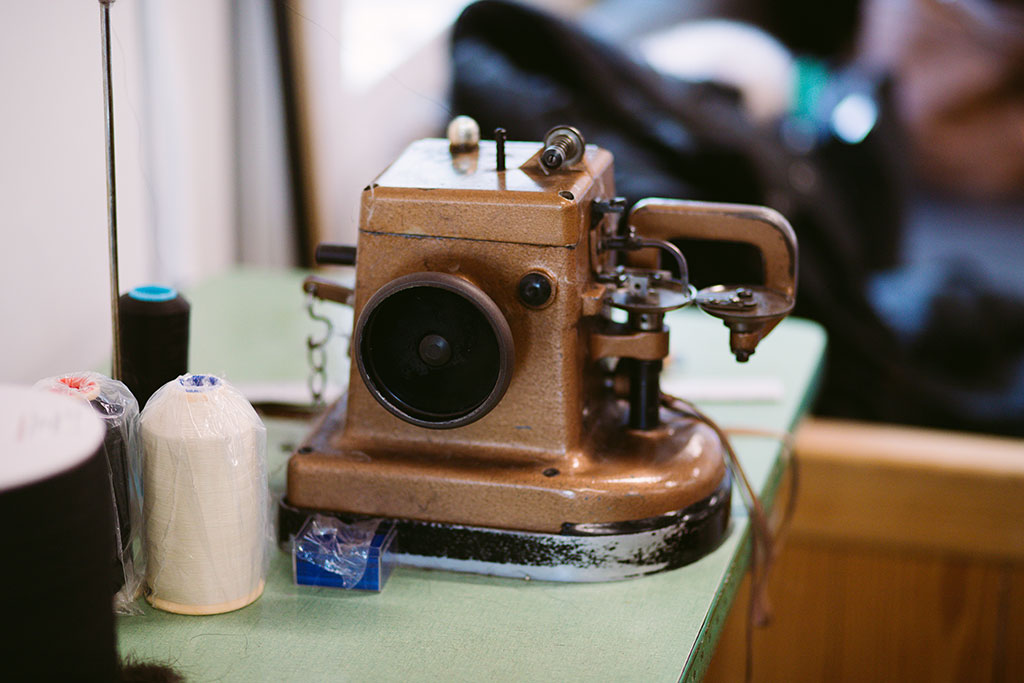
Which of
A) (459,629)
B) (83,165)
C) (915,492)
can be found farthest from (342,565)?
(915,492)

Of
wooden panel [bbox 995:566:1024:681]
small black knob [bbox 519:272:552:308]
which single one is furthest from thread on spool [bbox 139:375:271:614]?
wooden panel [bbox 995:566:1024:681]

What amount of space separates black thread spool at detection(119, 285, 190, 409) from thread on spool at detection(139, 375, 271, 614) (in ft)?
0.45

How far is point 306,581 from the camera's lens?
35.9 inches

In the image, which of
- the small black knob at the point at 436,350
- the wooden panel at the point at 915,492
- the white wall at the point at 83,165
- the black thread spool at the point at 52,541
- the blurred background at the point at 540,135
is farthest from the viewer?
the wooden panel at the point at 915,492

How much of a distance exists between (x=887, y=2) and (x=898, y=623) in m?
1.99

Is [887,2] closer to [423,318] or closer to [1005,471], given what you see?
[1005,471]

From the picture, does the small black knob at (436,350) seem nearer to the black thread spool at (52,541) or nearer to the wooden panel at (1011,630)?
the black thread spool at (52,541)

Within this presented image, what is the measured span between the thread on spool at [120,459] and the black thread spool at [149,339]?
0.11 meters

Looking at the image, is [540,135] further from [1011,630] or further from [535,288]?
[1011,630]

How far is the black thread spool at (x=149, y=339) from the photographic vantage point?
961mm

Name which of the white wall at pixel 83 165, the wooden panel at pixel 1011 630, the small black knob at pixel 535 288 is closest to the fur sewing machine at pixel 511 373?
the small black knob at pixel 535 288

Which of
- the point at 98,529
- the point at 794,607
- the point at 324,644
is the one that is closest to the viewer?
the point at 98,529

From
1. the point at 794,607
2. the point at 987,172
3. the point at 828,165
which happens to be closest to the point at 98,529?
the point at 794,607

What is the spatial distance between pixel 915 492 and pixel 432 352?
42.3 inches
